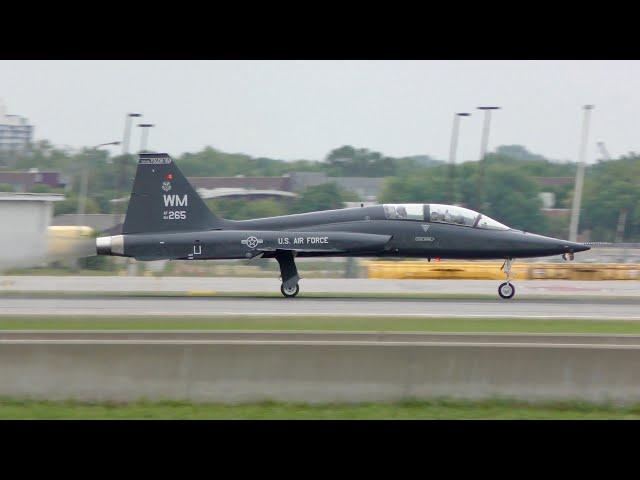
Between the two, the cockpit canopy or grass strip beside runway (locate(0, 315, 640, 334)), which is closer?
grass strip beside runway (locate(0, 315, 640, 334))

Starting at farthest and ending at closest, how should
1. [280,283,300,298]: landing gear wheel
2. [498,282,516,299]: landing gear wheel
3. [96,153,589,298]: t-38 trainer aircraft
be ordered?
1. [498,282,516,299]: landing gear wheel
2. [280,283,300,298]: landing gear wheel
3. [96,153,589,298]: t-38 trainer aircraft

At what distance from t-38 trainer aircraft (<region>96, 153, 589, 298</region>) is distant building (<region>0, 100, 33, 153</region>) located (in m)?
33.8

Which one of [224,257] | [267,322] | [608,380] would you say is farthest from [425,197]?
[608,380]

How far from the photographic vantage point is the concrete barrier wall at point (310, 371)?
35.9ft

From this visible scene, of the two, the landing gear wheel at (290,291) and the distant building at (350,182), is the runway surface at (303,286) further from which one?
the distant building at (350,182)

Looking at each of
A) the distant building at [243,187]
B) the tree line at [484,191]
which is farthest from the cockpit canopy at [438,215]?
the distant building at [243,187]

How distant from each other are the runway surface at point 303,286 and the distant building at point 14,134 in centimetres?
2701

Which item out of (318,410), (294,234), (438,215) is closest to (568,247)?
(438,215)

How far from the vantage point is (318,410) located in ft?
35.6

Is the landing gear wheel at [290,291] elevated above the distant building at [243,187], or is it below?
below

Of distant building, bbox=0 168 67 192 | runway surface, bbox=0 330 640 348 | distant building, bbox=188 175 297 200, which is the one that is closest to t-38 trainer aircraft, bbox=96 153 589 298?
runway surface, bbox=0 330 640 348

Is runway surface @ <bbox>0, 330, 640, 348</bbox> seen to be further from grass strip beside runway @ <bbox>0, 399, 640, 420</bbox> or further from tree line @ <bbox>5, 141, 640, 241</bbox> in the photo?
tree line @ <bbox>5, 141, 640, 241</bbox>

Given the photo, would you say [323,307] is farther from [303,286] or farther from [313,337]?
[313,337]

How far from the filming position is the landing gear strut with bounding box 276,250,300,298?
2542cm
